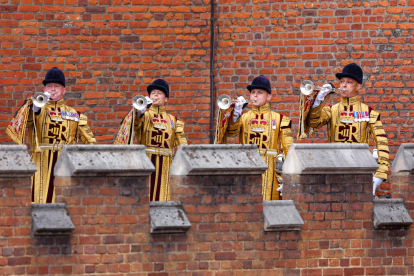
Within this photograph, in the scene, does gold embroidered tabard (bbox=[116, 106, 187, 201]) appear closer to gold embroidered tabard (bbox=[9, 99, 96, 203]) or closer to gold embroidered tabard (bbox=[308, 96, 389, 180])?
gold embroidered tabard (bbox=[9, 99, 96, 203])

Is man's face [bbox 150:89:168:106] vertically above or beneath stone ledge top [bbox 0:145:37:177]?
above

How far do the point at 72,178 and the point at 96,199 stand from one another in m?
0.26

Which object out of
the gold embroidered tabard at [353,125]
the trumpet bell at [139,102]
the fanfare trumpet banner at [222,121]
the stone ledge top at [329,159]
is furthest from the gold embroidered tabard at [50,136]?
the stone ledge top at [329,159]

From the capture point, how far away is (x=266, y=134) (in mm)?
9523

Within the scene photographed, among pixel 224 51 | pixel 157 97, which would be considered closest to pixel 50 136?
pixel 157 97

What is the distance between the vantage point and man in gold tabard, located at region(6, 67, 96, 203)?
8.95 m

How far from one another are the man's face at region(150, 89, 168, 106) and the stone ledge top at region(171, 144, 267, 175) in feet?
8.28

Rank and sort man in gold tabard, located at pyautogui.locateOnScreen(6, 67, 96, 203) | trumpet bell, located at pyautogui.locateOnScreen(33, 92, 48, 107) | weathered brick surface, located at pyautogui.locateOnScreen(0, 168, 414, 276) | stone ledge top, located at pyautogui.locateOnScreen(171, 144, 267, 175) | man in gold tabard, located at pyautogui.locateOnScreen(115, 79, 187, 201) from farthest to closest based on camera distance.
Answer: man in gold tabard, located at pyautogui.locateOnScreen(115, 79, 187, 201) → man in gold tabard, located at pyautogui.locateOnScreen(6, 67, 96, 203) → trumpet bell, located at pyautogui.locateOnScreen(33, 92, 48, 107) → stone ledge top, located at pyautogui.locateOnScreen(171, 144, 267, 175) → weathered brick surface, located at pyautogui.locateOnScreen(0, 168, 414, 276)

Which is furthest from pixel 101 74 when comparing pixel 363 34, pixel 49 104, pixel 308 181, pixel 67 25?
pixel 308 181

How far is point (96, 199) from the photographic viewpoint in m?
7.01

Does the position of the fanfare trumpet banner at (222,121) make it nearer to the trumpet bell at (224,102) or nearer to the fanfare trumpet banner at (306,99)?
the trumpet bell at (224,102)

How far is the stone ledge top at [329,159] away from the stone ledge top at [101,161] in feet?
4.26

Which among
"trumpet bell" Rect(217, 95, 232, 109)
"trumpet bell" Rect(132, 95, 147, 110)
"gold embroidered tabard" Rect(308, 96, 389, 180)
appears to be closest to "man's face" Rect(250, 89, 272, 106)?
"gold embroidered tabard" Rect(308, 96, 389, 180)

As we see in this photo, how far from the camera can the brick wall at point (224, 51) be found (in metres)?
11.2
